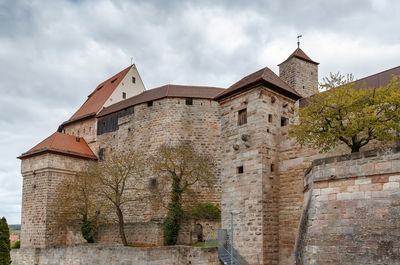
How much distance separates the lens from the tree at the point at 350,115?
12.7 metres

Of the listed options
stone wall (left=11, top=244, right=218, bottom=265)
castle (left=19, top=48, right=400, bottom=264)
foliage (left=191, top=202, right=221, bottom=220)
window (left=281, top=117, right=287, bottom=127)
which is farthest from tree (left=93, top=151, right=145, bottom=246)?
window (left=281, top=117, right=287, bottom=127)

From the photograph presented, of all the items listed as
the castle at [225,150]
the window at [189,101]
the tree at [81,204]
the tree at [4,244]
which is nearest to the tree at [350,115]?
the castle at [225,150]

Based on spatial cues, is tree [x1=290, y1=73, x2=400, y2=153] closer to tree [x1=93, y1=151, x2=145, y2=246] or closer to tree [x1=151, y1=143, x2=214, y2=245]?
tree [x1=151, y1=143, x2=214, y2=245]

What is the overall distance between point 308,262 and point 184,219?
15.0m

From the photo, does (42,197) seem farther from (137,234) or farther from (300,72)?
(300,72)

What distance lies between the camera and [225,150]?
1859 cm

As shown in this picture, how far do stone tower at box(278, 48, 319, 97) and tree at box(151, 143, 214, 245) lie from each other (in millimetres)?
11156

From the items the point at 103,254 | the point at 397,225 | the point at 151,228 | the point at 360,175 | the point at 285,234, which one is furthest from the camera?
the point at 151,228

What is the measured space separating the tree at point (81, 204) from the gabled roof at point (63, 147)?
2519mm

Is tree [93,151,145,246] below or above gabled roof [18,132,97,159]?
below

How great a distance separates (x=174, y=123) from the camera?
2838 cm

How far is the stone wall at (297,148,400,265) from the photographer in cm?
947

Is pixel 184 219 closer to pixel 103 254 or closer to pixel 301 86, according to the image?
pixel 103 254

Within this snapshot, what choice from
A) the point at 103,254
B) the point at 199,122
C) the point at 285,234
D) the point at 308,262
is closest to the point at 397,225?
the point at 308,262
